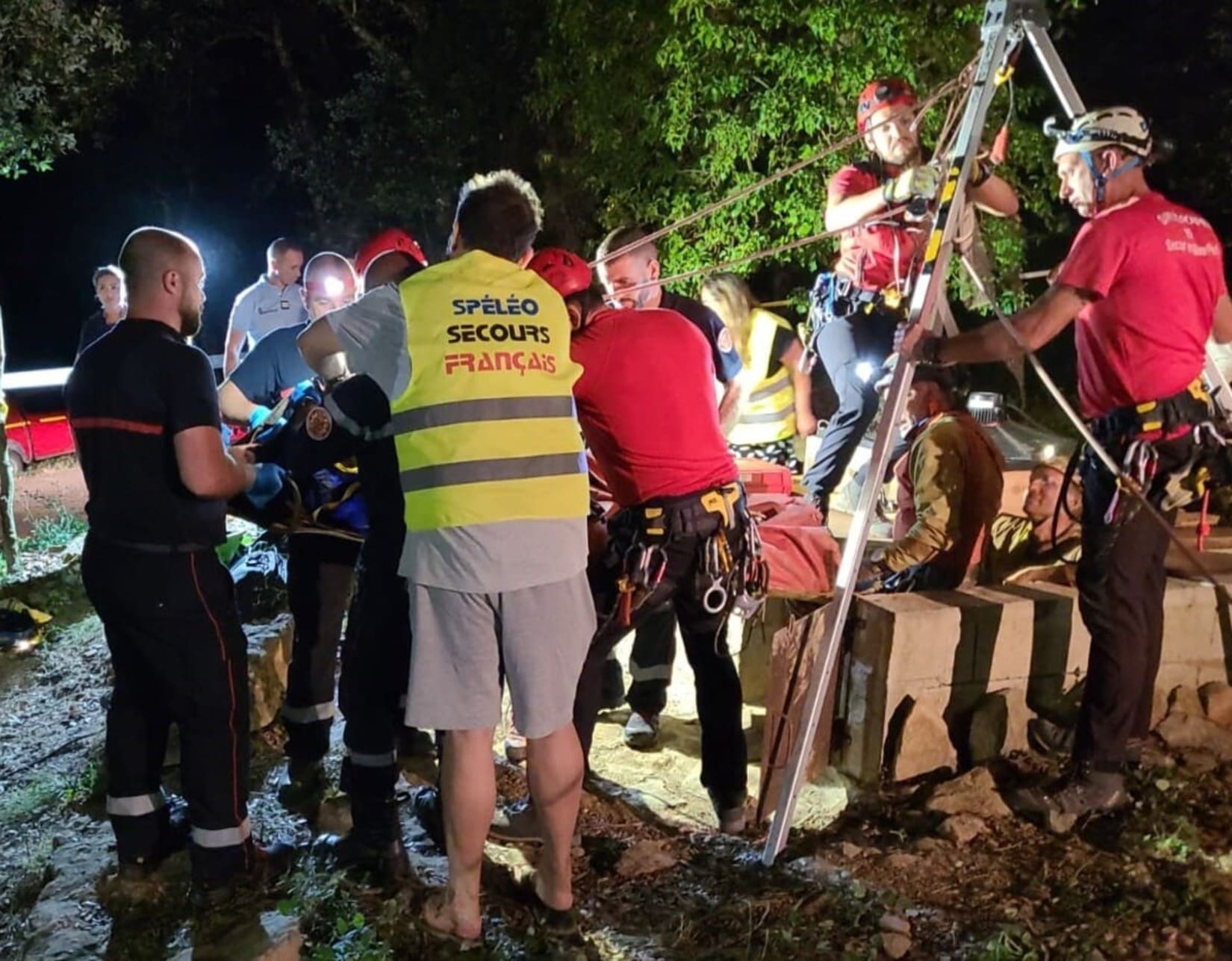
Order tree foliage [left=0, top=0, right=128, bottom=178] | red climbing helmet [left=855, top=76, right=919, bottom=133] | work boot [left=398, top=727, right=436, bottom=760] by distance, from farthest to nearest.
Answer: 1. tree foliage [left=0, top=0, right=128, bottom=178]
2. red climbing helmet [left=855, top=76, right=919, bottom=133]
3. work boot [left=398, top=727, right=436, bottom=760]

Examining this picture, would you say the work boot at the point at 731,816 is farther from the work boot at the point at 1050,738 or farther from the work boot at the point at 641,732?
the work boot at the point at 1050,738

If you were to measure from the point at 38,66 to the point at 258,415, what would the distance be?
5.75 metres

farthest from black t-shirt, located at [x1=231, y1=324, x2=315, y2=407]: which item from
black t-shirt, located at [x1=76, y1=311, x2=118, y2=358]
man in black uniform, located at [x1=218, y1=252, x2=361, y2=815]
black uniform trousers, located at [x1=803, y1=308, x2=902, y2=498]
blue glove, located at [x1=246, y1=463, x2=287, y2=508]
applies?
black t-shirt, located at [x1=76, y1=311, x2=118, y2=358]

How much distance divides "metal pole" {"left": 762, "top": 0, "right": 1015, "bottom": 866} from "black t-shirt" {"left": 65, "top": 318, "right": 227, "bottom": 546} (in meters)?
2.01

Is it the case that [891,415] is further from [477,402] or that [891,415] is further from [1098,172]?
[477,402]

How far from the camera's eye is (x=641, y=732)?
16.0 ft

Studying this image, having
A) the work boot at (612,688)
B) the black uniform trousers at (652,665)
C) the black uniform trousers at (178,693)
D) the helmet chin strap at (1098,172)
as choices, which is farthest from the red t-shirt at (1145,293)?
the black uniform trousers at (178,693)

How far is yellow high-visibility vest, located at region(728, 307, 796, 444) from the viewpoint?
6281 millimetres

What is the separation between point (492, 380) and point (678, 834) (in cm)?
198

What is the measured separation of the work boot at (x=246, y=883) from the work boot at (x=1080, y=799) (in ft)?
8.18

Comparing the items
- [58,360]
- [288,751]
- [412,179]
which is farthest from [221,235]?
[288,751]

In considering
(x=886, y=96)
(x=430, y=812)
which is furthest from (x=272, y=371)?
(x=886, y=96)

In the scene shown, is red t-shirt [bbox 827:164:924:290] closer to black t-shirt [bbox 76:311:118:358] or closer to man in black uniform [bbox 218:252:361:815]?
man in black uniform [bbox 218:252:361:815]

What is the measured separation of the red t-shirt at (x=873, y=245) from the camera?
530 centimetres
